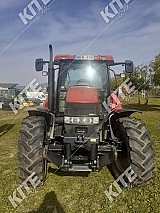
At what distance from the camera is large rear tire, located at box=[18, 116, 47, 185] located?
3.35 m

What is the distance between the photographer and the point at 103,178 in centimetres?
398

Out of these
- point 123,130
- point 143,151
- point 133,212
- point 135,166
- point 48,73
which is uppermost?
point 48,73

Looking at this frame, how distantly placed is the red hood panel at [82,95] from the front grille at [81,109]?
76mm

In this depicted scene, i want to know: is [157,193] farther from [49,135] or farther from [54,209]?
[49,135]

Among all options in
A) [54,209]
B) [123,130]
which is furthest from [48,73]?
[54,209]

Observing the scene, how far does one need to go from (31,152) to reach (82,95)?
47.8 inches

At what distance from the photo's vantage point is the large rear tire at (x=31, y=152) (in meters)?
3.35

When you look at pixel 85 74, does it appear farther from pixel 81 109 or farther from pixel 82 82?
pixel 81 109

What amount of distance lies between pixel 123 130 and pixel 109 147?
0.37m

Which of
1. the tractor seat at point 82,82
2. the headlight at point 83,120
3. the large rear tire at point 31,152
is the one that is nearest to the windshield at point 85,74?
the tractor seat at point 82,82

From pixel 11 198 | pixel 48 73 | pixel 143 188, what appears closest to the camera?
pixel 11 198

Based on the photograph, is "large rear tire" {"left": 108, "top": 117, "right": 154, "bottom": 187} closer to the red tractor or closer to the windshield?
the red tractor

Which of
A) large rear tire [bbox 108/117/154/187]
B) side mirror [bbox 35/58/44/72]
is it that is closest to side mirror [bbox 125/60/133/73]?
large rear tire [bbox 108/117/154/187]

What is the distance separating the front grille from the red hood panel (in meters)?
0.08
